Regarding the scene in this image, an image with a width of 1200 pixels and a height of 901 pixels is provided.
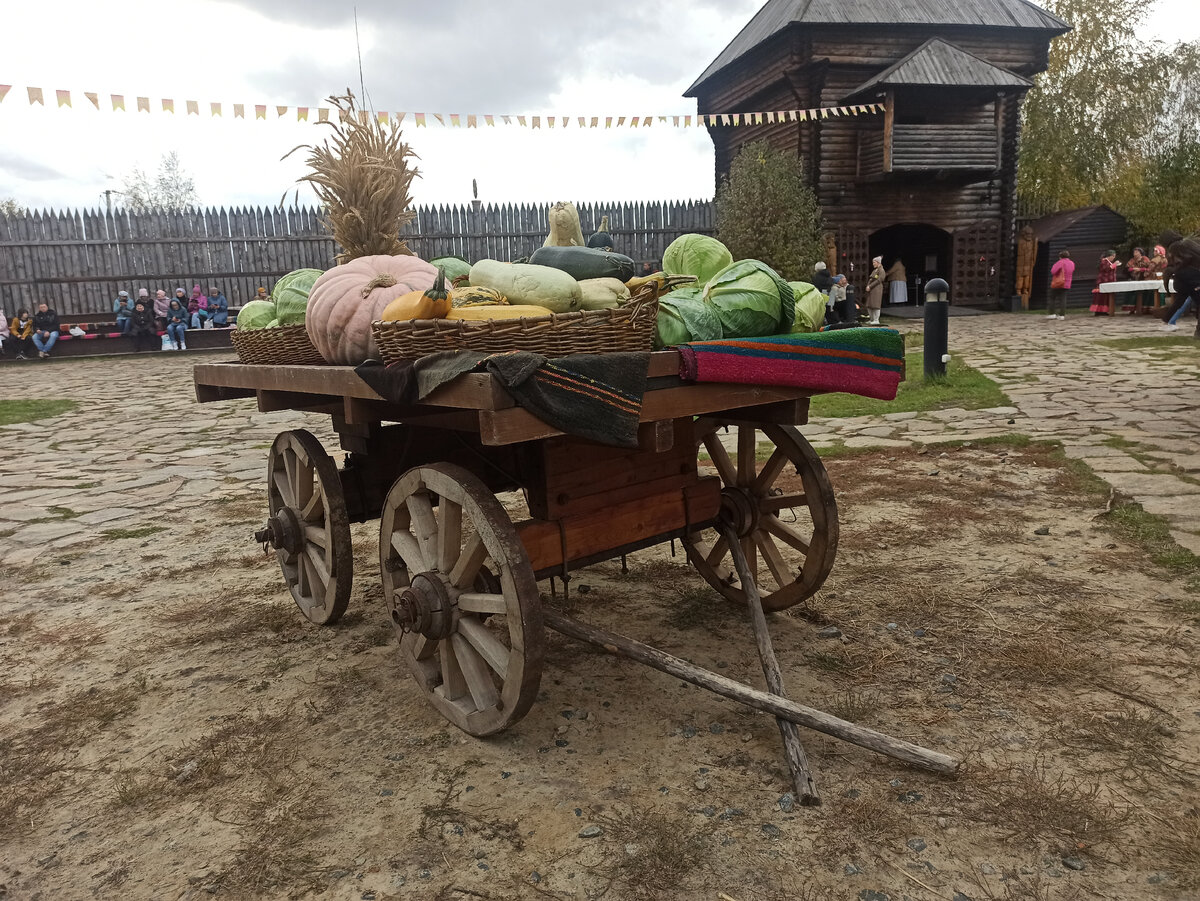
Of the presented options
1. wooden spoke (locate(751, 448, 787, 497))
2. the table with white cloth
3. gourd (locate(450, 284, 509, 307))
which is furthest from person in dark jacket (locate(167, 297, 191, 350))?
the table with white cloth

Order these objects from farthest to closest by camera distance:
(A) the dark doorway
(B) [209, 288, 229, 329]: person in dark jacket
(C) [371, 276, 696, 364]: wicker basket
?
1. (A) the dark doorway
2. (B) [209, 288, 229, 329]: person in dark jacket
3. (C) [371, 276, 696, 364]: wicker basket

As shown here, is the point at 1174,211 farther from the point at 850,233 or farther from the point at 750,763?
the point at 750,763

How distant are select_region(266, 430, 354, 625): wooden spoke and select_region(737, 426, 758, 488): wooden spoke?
150 centimetres

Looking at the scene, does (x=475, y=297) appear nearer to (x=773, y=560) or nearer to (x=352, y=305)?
(x=352, y=305)

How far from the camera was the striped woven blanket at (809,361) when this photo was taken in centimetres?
215

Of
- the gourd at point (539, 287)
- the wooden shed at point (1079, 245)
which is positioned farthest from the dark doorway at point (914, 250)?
the gourd at point (539, 287)

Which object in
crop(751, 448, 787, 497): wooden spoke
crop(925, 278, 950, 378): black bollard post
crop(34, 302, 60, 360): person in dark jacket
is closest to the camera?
crop(751, 448, 787, 497): wooden spoke

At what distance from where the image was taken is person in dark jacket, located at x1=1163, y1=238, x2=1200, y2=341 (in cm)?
836

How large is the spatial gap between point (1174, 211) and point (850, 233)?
13082 millimetres

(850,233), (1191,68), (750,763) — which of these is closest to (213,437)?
(750,763)

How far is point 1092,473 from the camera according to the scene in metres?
4.80

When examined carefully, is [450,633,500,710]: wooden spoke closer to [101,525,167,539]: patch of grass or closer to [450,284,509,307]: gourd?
[450,284,509,307]: gourd

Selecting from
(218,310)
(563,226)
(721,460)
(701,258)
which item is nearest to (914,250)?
(218,310)

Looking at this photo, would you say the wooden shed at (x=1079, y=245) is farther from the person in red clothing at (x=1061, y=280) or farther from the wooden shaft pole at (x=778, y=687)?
the wooden shaft pole at (x=778, y=687)
